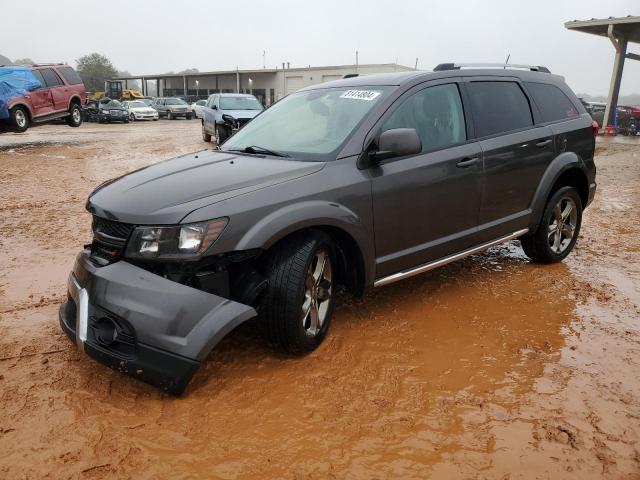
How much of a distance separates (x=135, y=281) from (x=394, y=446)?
150 centimetres

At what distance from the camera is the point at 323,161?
10.9 feet

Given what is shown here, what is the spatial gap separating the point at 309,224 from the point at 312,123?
1.09 meters

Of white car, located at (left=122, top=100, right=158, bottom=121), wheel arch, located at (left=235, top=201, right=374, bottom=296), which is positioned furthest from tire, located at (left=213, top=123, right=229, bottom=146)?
white car, located at (left=122, top=100, right=158, bottom=121)

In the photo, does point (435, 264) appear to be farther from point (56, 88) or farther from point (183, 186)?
point (56, 88)

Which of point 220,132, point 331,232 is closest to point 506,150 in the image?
point 331,232

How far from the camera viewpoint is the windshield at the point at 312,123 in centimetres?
352

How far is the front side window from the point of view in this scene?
12.1ft

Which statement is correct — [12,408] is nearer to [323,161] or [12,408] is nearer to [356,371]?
[356,371]

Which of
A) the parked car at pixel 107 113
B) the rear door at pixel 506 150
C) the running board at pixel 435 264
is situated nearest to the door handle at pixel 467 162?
the rear door at pixel 506 150

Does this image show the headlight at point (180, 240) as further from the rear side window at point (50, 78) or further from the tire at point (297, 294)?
the rear side window at point (50, 78)

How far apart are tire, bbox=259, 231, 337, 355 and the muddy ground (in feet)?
0.63

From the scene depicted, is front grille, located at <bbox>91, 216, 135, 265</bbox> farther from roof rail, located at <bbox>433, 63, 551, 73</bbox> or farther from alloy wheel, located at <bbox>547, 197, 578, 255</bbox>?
alloy wheel, located at <bbox>547, 197, 578, 255</bbox>

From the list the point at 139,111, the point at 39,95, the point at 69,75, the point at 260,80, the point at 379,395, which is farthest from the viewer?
the point at 260,80

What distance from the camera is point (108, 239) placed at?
2914mm
